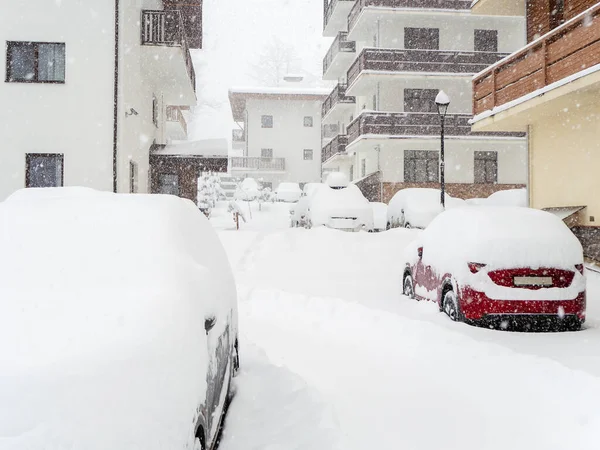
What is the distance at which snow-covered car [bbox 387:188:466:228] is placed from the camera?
19672 mm

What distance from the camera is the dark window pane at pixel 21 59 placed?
16.9 metres

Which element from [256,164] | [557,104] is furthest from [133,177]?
[256,164]

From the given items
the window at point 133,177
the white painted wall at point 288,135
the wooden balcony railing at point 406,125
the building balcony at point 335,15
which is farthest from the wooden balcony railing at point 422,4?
the white painted wall at point 288,135

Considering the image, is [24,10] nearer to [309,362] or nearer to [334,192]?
[334,192]

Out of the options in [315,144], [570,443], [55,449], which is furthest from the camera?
[315,144]

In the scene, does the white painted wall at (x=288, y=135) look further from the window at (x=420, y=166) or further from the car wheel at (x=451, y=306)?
the car wheel at (x=451, y=306)

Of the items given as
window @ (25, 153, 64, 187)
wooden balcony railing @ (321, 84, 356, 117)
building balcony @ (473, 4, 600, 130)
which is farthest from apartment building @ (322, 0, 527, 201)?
window @ (25, 153, 64, 187)

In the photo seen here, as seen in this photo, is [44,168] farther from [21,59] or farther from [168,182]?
[168,182]

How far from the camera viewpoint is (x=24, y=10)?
55.1 feet

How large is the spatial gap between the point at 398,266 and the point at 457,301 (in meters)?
6.66

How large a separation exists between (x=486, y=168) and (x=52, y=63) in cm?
2379

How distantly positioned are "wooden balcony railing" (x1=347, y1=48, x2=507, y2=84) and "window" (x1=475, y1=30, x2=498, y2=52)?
2.43m

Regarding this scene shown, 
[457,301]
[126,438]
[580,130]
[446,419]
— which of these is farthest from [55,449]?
[580,130]

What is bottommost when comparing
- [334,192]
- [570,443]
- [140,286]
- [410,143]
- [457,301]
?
[570,443]
